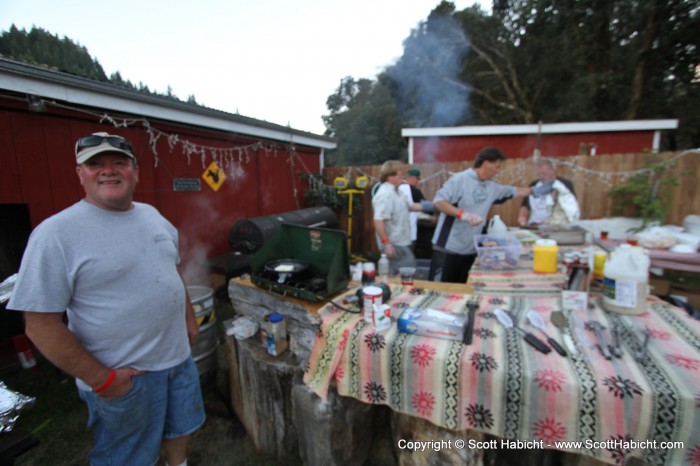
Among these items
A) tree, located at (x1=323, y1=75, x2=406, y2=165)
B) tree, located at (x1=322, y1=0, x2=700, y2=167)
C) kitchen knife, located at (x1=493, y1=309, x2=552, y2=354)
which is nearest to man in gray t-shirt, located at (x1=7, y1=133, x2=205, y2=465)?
kitchen knife, located at (x1=493, y1=309, x2=552, y2=354)

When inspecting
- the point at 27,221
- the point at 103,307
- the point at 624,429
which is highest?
the point at 27,221

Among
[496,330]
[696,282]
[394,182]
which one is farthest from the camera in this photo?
[394,182]

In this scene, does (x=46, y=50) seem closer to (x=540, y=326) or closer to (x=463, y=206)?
(x=463, y=206)

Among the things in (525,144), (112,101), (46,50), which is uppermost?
(46,50)

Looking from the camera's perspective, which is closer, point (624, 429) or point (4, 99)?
point (624, 429)

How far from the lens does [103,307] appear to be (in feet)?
4.65

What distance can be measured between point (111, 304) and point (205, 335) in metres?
1.47

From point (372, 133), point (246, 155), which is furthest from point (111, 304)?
point (372, 133)

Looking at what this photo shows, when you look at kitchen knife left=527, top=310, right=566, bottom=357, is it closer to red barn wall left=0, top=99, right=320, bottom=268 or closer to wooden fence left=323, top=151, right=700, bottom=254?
red barn wall left=0, top=99, right=320, bottom=268

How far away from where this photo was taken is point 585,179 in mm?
6367

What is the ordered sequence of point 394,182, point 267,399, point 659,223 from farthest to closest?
point 659,223, point 394,182, point 267,399

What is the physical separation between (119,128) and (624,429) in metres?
5.52

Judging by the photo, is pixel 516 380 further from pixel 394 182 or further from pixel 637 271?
pixel 394 182

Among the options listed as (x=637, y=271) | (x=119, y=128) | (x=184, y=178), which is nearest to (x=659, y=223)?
(x=637, y=271)
